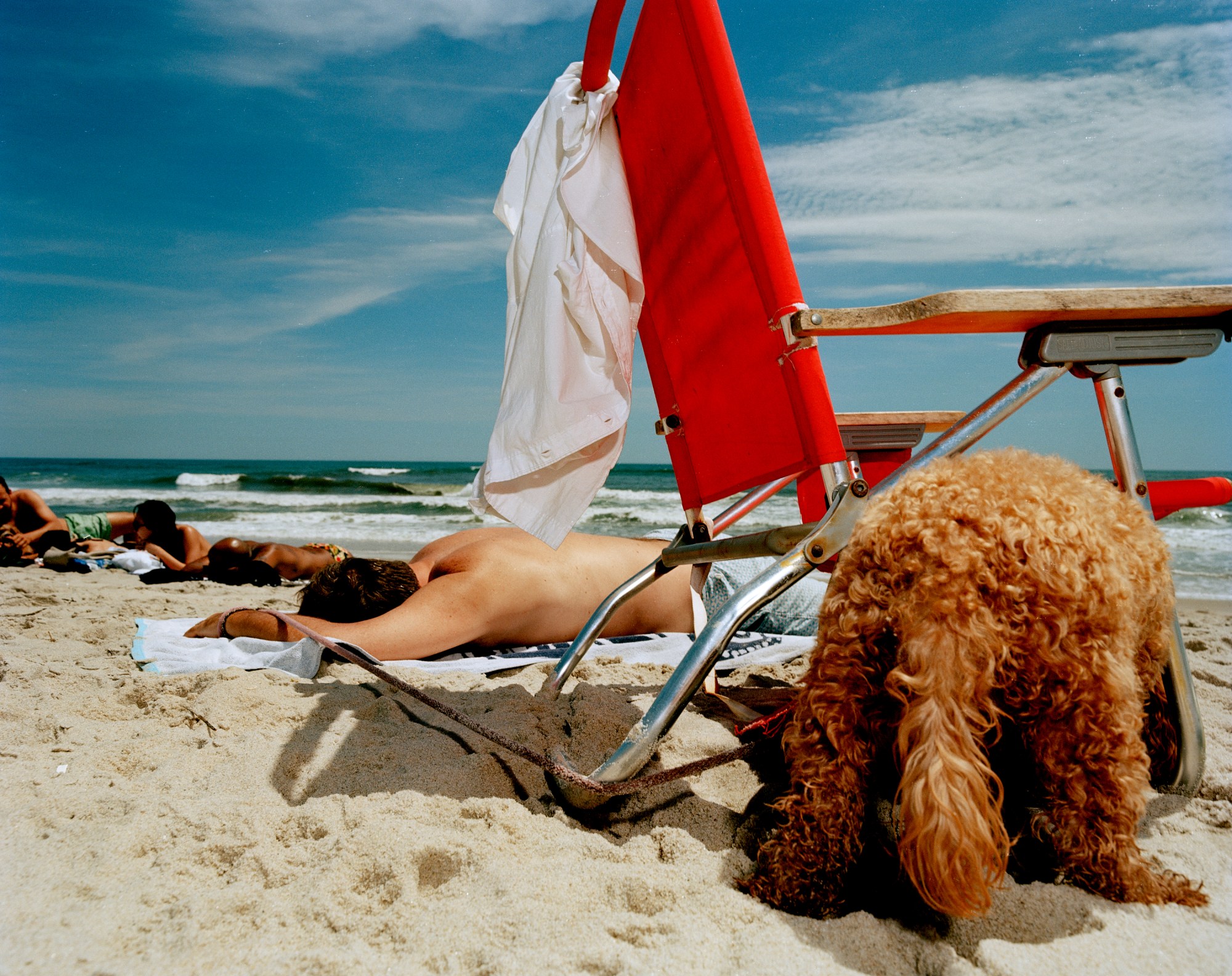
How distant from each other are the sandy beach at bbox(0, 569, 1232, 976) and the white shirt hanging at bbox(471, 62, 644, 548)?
2.58 ft

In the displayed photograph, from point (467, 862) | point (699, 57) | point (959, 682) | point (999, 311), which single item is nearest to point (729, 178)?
Result: point (699, 57)

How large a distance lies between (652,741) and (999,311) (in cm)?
114

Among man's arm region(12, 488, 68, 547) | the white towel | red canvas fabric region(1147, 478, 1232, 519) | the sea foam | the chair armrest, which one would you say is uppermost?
the sea foam

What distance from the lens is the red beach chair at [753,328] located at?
1.56 metres

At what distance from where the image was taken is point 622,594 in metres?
2.52

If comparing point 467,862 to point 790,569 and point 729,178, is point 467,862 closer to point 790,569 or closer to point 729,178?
point 790,569

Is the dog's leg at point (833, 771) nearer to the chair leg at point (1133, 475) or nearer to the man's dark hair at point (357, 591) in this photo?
the chair leg at point (1133, 475)

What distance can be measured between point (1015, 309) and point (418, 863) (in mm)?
1663

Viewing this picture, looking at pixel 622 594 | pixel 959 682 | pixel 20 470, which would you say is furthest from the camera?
pixel 20 470

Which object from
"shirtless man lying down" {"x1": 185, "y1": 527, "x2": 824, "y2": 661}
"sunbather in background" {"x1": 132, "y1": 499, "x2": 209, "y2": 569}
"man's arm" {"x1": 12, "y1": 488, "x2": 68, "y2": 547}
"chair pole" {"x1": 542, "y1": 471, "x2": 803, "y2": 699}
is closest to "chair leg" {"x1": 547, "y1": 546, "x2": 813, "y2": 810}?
"chair pole" {"x1": 542, "y1": 471, "x2": 803, "y2": 699}

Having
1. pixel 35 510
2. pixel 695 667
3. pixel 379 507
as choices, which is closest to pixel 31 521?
pixel 35 510

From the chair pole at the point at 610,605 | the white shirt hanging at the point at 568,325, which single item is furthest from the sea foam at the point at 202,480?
the white shirt hanging at the point at 568,325

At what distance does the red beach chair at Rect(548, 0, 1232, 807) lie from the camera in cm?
156

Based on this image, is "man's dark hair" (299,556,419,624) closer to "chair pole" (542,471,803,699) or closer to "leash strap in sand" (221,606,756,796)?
"chair pole" (542,471,803,699)
